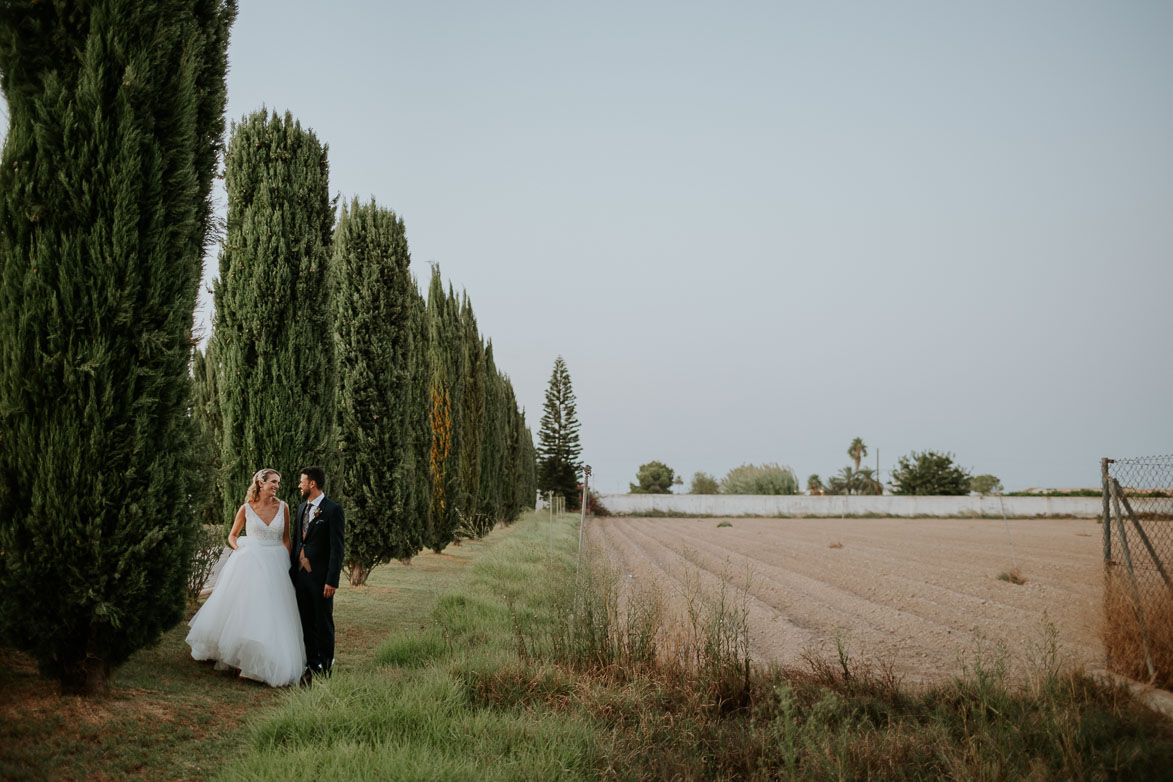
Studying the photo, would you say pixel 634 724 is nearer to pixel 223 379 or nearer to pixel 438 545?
pixel 223 379

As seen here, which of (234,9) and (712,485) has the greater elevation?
(234,9)

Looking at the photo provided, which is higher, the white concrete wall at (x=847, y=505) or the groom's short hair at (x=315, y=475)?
the groom's short hair at (x=315, y=475)

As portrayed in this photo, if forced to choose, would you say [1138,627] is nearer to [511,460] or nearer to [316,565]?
[316,565]

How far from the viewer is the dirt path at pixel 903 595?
771 cm

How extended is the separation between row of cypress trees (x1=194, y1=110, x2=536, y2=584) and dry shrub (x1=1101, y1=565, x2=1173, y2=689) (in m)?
8.37

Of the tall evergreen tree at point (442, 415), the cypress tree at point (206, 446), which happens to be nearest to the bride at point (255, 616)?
the cypress tree at point (206, 446)

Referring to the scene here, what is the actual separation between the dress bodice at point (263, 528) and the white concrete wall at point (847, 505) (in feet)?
161

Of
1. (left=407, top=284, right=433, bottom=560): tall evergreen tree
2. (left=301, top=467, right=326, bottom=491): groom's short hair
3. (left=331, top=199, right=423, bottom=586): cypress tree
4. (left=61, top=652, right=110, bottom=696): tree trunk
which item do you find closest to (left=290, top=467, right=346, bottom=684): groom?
(left=301, top=467, right=326, bottom=491): groom's short hair

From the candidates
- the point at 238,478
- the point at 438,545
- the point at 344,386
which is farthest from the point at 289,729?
the point at 438,545

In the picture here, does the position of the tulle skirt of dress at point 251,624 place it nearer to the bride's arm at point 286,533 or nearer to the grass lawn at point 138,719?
the grass lawn at point 138,719

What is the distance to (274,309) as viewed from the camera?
8.25 m

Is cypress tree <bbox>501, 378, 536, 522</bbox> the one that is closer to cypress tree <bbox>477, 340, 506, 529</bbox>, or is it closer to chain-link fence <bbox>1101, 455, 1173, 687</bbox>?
cypress tree <bbox>477, 340, 506, 529</bbox>

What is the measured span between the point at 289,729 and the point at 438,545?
13.1 m

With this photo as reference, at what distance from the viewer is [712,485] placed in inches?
3226
